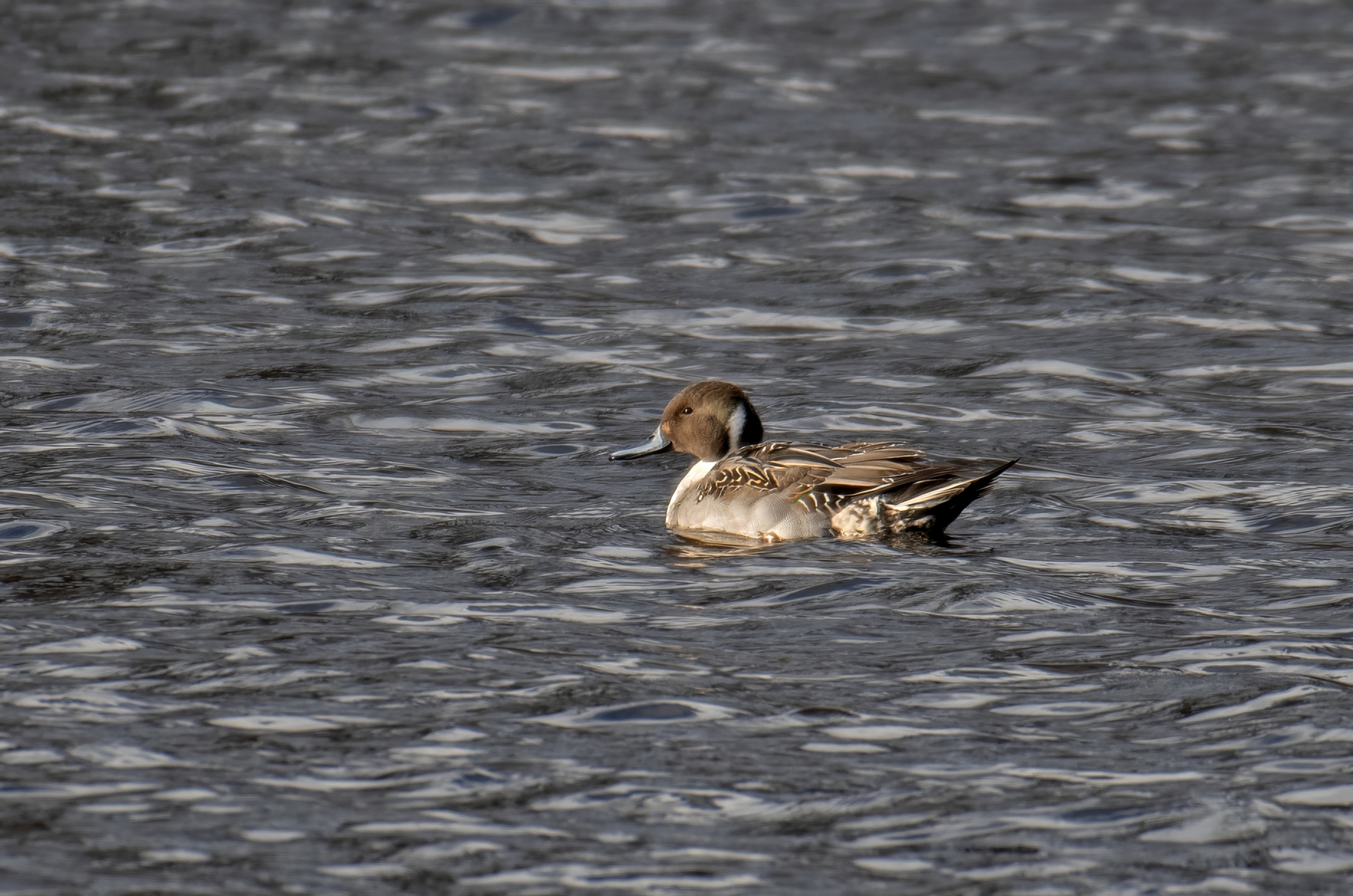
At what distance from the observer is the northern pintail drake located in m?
9.27

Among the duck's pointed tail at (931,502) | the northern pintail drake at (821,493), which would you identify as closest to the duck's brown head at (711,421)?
the northern pintail drake at (821,493)

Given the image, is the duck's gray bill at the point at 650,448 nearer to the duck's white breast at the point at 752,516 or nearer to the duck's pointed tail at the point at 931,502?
the duck's white breast at the point at 752,516

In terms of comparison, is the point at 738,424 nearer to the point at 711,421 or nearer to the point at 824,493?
the point at 711,421

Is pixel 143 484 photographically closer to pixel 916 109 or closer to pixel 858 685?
pixel 858 685

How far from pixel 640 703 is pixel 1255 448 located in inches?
197

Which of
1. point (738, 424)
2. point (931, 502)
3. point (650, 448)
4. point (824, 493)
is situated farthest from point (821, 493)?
point (650, 448)

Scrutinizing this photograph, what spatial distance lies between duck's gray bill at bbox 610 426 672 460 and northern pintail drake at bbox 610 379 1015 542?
396 mm

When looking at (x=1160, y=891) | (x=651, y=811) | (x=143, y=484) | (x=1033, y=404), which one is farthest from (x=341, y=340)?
(x=1160, y=891)

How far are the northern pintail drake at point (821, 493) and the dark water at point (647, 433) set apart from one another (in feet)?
0.57

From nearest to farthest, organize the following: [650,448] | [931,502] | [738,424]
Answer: [931,502] < [738,424] < [650,448]

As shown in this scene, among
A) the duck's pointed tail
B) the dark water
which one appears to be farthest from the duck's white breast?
the duck's pointed tail

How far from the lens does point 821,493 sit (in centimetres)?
947

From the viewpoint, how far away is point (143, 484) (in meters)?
9.98

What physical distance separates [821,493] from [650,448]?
1.35 m
